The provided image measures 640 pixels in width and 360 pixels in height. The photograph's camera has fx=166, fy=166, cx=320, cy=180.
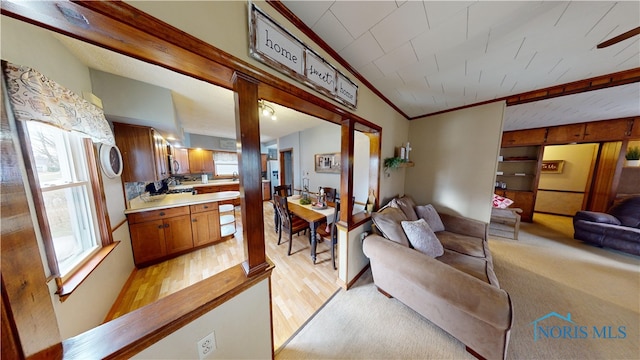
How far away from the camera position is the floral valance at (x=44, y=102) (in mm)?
790

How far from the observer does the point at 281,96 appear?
114cm

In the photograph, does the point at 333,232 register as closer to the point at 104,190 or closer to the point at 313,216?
the point at 313,216

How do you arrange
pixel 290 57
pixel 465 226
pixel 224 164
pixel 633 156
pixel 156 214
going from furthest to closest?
1. pixel 224 164
2. pixel 633 156
3. pixel 465 226
4. pixel 156 214
5. pixel 290 57

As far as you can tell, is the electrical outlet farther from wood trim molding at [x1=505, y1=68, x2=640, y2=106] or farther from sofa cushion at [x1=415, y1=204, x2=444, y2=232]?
wood trim molding at [x1=505, y1=68, x2=640, y2=106]

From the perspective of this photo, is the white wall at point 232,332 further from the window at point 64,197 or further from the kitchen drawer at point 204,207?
the kitchen drawer at point 204,207

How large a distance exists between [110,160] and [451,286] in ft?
10.7

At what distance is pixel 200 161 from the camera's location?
4875mm

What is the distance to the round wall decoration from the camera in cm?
159

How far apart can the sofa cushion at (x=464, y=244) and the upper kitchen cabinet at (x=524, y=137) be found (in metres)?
3.37

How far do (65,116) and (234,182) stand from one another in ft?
13.8

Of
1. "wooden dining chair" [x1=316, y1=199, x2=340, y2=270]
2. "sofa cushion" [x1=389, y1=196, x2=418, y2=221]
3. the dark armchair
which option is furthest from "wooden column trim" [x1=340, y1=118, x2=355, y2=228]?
the dark armchair

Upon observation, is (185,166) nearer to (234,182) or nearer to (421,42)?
(234,182)

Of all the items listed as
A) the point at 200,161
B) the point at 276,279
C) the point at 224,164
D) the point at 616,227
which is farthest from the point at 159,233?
the point at 616,227

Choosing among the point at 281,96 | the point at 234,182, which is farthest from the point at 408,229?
the point at 234,182
